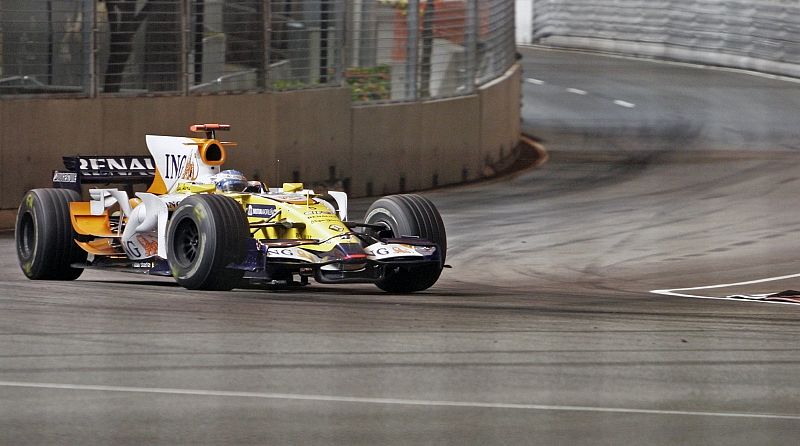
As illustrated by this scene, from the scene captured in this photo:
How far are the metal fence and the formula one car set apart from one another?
14.4ft

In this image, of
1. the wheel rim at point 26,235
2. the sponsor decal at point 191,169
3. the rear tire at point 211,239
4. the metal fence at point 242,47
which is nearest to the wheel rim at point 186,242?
the rear tire at point 211,239

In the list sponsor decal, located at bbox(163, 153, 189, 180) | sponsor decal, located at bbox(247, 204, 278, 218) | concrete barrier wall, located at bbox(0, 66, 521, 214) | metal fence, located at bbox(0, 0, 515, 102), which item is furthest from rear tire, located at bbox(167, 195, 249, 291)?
metal fence, located at bbox(0, 0, 515, 102)

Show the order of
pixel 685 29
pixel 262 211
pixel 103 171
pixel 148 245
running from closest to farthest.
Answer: pixel 262 211 → pixel 148 245 → pixel 103 171 → pixel 685 29

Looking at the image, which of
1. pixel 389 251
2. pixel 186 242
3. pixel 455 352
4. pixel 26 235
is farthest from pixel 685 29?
pixel 455 352

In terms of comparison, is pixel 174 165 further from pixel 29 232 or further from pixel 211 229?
pixel 211 229

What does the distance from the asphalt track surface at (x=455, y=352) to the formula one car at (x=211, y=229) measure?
28cm

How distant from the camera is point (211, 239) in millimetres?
11352

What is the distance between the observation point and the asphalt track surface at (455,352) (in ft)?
22.9

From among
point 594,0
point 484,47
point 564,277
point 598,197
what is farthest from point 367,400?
point 594,0

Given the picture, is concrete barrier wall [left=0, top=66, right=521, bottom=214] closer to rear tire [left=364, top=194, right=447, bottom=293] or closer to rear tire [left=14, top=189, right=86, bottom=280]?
rear tire [left=14, top=189, right=86, bottom=280]

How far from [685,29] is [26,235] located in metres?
31.4

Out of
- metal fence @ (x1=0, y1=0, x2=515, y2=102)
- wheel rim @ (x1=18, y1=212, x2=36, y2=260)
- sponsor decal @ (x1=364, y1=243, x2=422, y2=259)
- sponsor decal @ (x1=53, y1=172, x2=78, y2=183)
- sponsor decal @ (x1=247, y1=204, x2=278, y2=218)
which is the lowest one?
wheel rim @ (x1=18, y1=212, x2=36, y2=260)

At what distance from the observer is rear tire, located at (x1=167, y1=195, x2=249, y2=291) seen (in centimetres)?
1139

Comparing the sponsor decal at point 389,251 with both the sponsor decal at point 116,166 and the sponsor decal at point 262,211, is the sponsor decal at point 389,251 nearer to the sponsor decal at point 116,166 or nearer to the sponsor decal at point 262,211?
the sponsor decal at point 262,211
